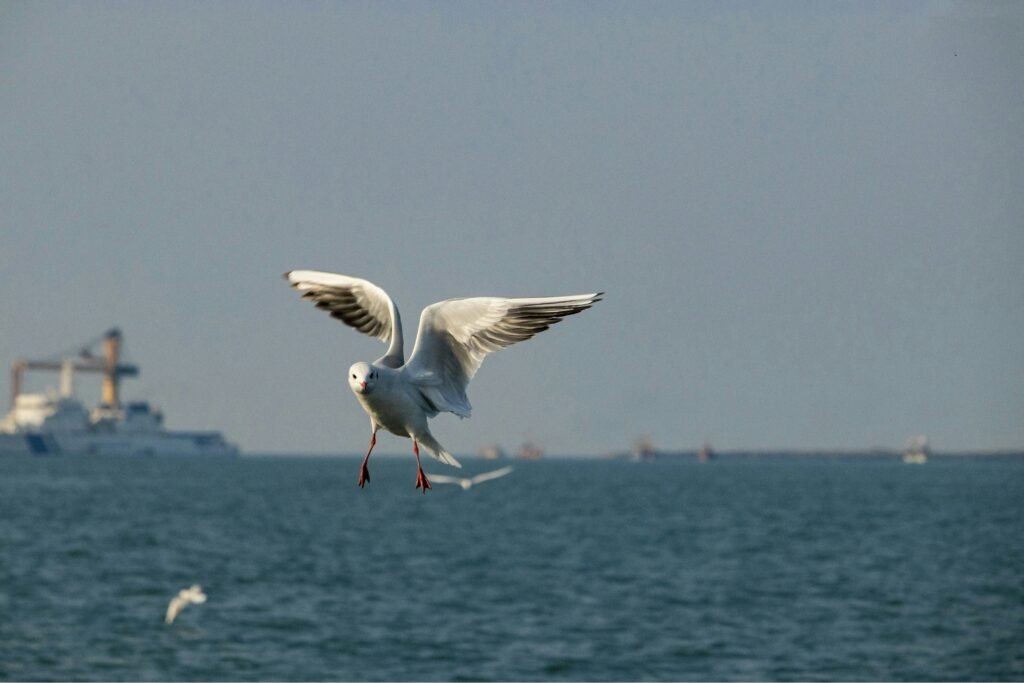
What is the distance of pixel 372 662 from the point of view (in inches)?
1885

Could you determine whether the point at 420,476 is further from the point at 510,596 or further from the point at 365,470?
the point at 510,596

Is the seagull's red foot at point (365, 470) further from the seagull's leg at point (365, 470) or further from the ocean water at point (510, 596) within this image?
the ocean water at point (510, 596)

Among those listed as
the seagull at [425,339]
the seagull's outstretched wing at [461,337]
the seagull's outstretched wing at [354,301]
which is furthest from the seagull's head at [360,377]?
the seagull's outstretched wing at [354,301]

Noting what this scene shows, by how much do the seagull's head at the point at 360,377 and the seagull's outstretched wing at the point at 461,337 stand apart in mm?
925

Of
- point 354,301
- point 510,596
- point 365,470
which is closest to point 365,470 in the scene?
point 365,470

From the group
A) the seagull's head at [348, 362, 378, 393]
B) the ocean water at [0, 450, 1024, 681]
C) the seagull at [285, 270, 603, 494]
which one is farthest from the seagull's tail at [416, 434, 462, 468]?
the ocean water at [0, 450, 1024, 681]

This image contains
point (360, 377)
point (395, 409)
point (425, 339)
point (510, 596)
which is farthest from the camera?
point (510, 596)

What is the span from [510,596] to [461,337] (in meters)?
56.0

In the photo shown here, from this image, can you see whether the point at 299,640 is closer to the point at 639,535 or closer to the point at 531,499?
the point at 639,535

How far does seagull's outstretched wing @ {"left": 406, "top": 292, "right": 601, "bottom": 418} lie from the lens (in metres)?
9.91

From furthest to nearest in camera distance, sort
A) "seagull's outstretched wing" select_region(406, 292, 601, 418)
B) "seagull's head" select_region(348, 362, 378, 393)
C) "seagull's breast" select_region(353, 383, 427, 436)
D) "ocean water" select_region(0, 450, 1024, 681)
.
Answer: "ocean water" select_region(0, 450, 1024, 681), "seagull's outstretched wing" select_region(406, 292, 601, 418), "seagull's breast" select_region(353, 383, 427, 436), "seagull's head" select_region(348, 362, 378, 393)

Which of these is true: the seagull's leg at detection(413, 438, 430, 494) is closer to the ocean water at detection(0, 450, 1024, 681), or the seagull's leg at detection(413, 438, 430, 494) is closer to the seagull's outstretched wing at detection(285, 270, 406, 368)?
the seagull's outstretched wing at detection(285, 270, 406, 368)

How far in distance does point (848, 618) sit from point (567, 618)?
12.0m

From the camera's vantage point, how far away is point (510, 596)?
65188 millimetres
